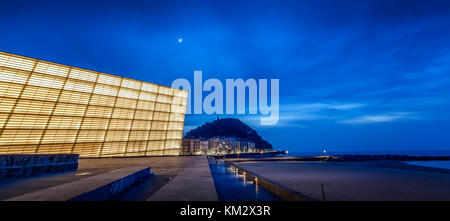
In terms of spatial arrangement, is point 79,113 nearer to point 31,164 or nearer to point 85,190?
point 31,164

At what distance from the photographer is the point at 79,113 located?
25.8 meters

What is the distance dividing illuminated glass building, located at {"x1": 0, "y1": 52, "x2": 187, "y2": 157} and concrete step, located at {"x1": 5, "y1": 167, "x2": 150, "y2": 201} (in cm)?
2411

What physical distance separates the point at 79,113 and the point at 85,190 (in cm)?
2795

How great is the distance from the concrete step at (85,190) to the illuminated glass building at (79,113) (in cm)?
2411

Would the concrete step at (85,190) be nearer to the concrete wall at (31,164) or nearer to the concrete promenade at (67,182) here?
the concrete promenade at (67,182)

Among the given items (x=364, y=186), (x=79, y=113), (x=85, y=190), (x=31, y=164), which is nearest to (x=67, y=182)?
(x=85, y=190)

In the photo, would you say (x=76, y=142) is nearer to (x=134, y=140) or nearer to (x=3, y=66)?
(x=134, y=140)

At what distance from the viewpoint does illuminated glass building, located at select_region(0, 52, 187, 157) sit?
69.8 feet

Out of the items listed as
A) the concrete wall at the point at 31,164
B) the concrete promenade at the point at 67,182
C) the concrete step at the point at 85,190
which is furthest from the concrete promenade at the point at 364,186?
the concrete wall at the point at 31,164

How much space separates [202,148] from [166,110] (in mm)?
108793

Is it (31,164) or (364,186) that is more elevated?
(31,164)

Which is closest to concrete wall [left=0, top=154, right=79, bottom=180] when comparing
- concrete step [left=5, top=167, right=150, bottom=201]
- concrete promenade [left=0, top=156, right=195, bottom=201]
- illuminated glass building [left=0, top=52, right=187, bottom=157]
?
concrete promenade [left=0, top=156, right=195, bottom=201]

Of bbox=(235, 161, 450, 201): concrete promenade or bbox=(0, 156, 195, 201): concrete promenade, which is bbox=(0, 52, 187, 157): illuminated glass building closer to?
bbox=(0, 156, 195, 201): concrete promenade
